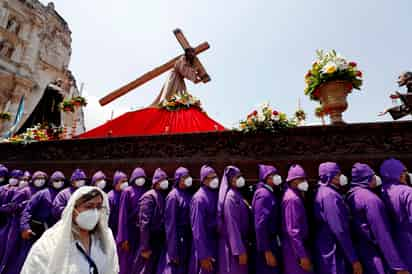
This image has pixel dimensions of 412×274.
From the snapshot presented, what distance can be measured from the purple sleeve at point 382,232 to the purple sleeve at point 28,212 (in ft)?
16.9

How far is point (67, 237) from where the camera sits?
178 centimetres

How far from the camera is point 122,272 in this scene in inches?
147

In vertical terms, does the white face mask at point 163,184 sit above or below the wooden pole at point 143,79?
below

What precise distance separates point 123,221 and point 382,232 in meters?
3.54

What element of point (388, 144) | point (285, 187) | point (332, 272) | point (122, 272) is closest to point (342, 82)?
point (388, 144)

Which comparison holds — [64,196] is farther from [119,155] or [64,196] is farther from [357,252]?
[357,252]

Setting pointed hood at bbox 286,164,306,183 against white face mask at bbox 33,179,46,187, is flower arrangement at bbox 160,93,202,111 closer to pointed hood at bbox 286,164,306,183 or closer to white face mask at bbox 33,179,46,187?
white face mask at bbox 33,179,46,187

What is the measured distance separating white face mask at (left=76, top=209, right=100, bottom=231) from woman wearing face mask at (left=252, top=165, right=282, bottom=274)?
1.95 metres

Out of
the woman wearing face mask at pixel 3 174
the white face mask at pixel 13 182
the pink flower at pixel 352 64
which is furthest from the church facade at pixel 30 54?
the pink flower at pixel 352 64

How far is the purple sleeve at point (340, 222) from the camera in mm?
2672

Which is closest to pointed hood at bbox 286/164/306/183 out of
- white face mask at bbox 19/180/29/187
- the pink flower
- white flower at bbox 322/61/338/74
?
white flower at bbox 322/61/338/74

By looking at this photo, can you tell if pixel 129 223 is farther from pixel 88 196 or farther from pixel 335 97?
pixel 335 97

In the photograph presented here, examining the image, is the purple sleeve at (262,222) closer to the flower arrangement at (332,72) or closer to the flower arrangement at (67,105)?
the flower arrangement at (332,72)

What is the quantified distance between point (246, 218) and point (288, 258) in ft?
2.26
